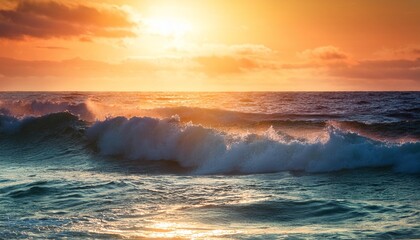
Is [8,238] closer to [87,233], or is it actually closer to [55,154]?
[87,233]

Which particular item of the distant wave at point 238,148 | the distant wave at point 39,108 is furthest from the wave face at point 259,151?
the distant wave at point 39,108

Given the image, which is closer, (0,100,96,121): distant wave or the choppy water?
the choppy water

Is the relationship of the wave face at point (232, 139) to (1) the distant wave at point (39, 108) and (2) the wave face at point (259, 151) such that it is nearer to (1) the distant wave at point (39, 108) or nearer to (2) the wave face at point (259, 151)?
(2) the wave face at point (259, 151)

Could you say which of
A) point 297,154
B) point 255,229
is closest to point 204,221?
point 255,229

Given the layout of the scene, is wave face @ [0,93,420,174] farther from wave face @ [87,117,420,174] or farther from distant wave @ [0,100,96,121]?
distant wave @ [0,100,96,121]

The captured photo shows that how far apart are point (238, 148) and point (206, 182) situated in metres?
3.84

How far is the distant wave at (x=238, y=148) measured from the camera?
17594 mm

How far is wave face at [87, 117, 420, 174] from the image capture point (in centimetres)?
1752

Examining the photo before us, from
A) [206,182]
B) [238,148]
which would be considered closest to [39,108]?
[238,148]

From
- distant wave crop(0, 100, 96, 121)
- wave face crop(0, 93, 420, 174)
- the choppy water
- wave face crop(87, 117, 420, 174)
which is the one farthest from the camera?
distant wave crop(0, 100, 96, 121)

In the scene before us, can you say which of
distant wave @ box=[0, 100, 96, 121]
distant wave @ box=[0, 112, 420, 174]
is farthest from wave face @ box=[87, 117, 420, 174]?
distant wave @ box=[0, 100, 96, 121]

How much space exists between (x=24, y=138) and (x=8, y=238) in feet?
70.4

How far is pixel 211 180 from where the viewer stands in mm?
16250

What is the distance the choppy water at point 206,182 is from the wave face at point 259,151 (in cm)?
5
